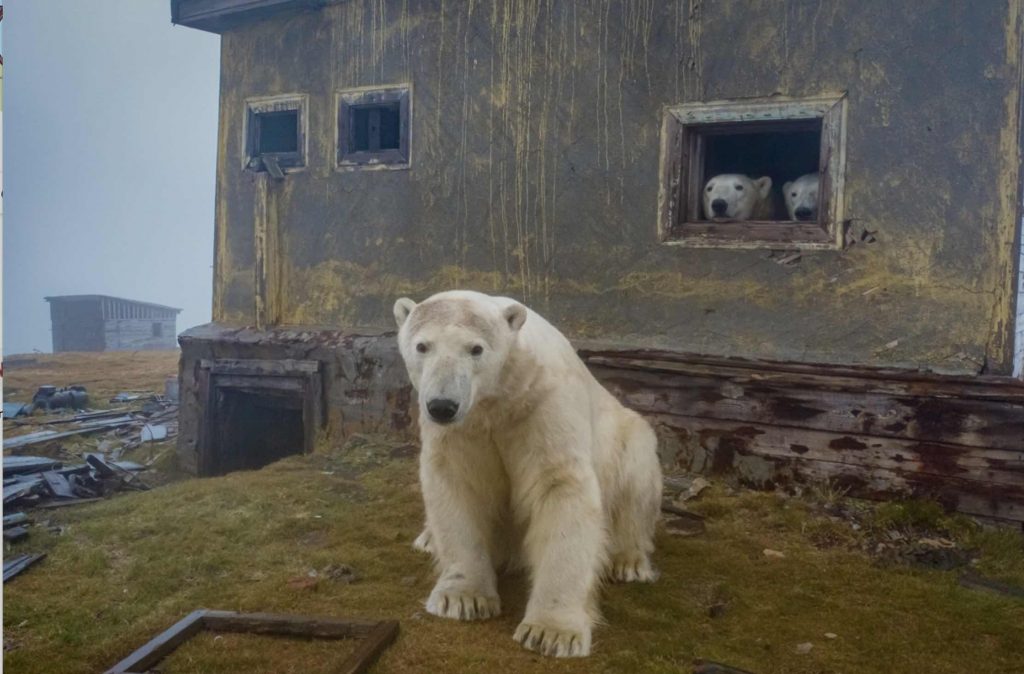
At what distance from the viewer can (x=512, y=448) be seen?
2.75 m

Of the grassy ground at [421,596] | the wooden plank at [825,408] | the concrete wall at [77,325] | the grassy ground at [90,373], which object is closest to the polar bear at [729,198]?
the wooden plank at [825,408]

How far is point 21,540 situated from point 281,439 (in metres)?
3.33

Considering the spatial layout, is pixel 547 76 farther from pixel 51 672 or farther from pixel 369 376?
pixel 51 672

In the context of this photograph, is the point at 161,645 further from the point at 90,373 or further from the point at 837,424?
the point at 90,373

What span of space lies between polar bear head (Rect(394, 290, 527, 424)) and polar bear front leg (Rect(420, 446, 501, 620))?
1.40 ft

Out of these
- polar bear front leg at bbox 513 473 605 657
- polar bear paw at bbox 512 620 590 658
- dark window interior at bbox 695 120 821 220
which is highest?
dark window interior at bbox 695 120 821 220

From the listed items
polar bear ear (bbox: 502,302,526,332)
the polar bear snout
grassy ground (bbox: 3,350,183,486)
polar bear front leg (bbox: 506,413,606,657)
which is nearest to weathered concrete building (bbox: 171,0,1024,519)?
grassy ground (bbox: 3,350,183,486)

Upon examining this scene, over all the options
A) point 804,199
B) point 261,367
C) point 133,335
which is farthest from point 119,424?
point 133,335

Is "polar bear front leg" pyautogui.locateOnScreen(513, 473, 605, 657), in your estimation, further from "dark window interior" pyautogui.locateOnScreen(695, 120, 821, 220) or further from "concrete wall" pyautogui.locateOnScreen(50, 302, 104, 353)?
"concrete wall" pyautogui.locateOnScreen(50, 302, 104, 353)

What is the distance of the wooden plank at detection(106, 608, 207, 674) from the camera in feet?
7.43

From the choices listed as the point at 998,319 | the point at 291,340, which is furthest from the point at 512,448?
the point at 291,340

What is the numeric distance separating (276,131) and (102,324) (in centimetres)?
723

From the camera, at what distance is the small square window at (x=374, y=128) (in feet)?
18.9

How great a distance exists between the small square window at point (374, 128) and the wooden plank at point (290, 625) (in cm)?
→ 391
